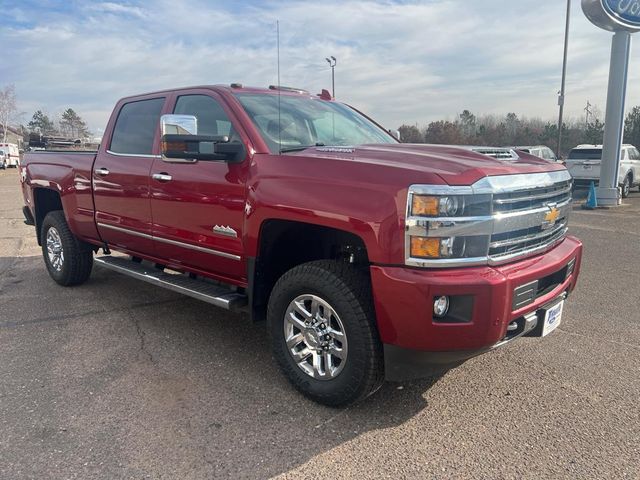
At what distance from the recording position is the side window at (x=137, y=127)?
4.58 meters

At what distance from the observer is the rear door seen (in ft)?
14.7

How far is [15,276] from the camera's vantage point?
260 inches

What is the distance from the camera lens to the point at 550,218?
3189 millimetres

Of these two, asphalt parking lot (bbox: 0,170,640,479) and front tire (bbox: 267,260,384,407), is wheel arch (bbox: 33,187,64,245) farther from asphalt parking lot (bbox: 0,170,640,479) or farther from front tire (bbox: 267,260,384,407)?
front tire (bbox: 267,260,384,407)

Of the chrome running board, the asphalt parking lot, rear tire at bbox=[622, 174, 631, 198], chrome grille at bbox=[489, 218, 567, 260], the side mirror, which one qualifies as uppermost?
the side mirror

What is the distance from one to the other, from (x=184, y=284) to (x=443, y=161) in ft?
7.41

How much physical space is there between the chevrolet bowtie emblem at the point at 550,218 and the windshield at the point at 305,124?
1.57 m

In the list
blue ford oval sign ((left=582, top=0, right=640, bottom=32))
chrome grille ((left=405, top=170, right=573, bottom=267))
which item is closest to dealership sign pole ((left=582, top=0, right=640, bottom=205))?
blue ford oval sign ((left=582, top=0, right=640, bottom=32))

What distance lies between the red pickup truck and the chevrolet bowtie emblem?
0.01 m

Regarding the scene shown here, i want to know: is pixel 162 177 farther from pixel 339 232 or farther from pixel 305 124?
pixel 339 232

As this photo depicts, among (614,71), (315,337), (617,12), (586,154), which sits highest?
(617,12)

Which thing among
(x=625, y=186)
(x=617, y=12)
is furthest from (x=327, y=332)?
(x=625, y=186)

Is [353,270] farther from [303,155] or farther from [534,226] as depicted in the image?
[534,226]

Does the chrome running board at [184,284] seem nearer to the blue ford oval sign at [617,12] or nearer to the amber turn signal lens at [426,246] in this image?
the amber turn signal lens at [426,246]
